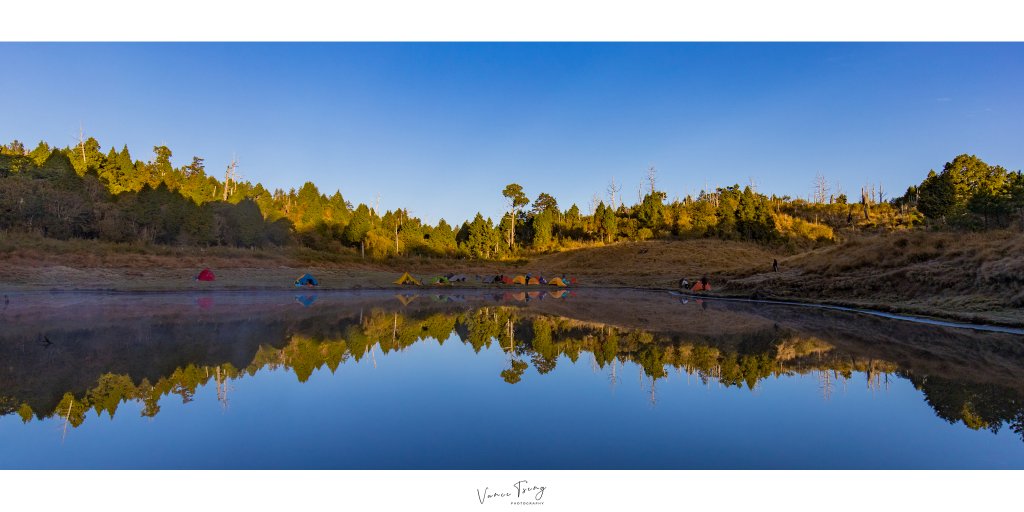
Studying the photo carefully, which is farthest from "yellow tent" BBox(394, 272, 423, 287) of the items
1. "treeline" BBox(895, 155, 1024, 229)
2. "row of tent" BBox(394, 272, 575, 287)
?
"treeline" BBox(895, 155, 1024, 229)

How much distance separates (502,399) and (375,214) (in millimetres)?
85066

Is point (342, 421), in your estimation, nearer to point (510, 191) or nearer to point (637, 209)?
point (510, 191)

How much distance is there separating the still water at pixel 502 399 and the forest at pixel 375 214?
3469cm

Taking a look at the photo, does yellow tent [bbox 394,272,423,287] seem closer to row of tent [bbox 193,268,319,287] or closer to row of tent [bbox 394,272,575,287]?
row of tent [bbox 394,272,575,287]

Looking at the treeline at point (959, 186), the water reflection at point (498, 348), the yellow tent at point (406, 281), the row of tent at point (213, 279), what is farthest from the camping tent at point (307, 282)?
the treeline at point (959, 186)

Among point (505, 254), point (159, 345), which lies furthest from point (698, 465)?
point (505, 254)

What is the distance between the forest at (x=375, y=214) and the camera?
45.9 m

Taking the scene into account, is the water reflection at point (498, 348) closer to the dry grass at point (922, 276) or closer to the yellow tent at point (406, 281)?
the dry grass at point (922, 276)

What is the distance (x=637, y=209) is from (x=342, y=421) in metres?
86.6

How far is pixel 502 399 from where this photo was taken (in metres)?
7.38

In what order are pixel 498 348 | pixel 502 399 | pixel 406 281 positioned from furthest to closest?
1. pixel 406 281
2. pixel 498 348
3. pixel 502 399

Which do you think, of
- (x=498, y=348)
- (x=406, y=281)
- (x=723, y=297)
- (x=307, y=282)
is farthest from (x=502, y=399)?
(x=406, y=281)

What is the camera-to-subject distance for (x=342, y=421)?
20.2 ft

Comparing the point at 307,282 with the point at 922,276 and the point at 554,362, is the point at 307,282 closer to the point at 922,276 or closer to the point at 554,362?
the point at 554,362
